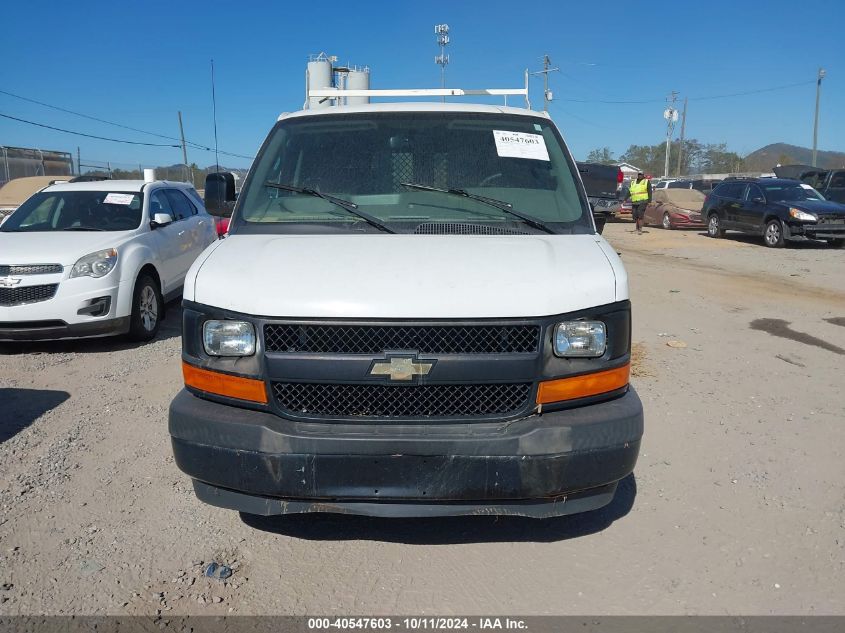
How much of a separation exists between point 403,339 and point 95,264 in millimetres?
5239

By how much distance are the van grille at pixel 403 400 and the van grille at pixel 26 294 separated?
4913 millimetres

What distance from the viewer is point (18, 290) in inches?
256

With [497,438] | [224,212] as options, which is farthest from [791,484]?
[224,212]

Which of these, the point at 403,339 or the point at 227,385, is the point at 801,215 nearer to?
the point at 403,339

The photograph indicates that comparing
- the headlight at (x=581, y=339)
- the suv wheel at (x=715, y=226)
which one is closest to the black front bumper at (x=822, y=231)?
the suv wheel at (x=715, y=226)

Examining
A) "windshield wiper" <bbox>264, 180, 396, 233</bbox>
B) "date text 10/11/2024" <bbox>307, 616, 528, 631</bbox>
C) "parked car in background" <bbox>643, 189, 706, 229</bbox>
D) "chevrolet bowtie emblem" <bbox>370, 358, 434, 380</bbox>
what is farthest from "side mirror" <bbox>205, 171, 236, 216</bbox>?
"parked car in background" <bbox>643, 189, 706, 229</bbox>

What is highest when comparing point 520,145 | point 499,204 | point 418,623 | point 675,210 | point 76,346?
point 520,145

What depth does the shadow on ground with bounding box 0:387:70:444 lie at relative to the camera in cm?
477

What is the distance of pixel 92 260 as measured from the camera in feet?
22.1

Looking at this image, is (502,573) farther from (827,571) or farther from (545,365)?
(827,571)

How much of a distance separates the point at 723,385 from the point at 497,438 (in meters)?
3.76

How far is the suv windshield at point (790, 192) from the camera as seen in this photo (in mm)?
16955

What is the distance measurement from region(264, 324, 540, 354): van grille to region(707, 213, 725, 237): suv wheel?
1858 cm

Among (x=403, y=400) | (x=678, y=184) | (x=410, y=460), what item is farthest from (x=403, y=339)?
(x=678, y=184)
